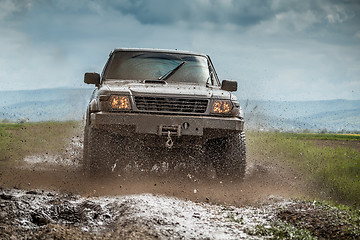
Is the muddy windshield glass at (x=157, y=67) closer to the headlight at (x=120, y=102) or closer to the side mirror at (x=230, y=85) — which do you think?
the side mirror at (x=230, y=85)

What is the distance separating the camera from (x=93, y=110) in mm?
6465

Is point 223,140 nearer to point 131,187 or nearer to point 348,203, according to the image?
point 131,187

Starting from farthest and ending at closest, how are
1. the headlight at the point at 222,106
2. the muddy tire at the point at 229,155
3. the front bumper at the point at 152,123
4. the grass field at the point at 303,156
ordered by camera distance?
the grass field at the point at 303,156
the muddy tire at the point at 229,155
the headlight at the point at 222,106
the front bumper at the point at 152,123

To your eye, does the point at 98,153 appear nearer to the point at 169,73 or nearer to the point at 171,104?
the point at 171,104

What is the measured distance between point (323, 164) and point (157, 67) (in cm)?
464

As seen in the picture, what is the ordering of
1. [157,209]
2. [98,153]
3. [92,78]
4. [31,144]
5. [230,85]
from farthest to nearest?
[31,144], [230,85], [92,78], [98,153], [157,209]

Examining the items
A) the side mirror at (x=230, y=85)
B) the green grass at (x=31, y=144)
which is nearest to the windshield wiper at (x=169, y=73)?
the side mirror at (x=230, y=85)

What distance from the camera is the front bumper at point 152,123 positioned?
6.18m

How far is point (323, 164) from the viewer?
10.3m

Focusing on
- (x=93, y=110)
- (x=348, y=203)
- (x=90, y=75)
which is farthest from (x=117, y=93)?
(x=348, y=203)

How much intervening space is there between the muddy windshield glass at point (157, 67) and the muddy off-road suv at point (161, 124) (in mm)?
23

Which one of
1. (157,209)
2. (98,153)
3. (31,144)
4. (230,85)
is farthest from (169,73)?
(31,144)

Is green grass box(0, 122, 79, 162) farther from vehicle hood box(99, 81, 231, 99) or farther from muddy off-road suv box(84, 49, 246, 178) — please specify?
vehicle hood box(99, 81, 231, 99)

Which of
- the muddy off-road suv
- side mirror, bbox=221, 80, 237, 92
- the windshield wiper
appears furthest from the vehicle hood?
side mirror, bbox=221, 80, 237, 92
